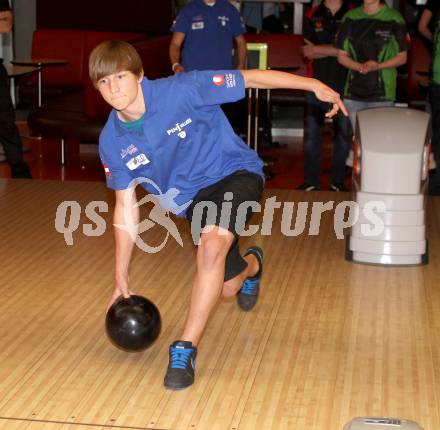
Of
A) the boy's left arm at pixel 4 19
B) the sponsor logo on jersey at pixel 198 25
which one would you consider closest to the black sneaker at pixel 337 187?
the sponsor logo on jersey at pixel 198 25

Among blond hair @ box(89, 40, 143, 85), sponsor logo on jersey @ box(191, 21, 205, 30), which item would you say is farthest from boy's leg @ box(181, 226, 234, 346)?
sponsor logo on jersey @ box(191, 21, 205, 30)

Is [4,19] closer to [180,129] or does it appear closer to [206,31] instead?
[206,31]

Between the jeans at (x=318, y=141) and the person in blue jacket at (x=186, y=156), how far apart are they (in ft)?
9.80

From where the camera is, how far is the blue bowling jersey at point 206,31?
743cm

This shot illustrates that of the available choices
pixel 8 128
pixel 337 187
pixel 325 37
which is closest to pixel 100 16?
pixel 8 128

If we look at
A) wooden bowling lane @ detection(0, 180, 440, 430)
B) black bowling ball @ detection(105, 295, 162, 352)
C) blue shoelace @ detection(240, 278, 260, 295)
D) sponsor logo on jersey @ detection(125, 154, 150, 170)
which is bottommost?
wooden bowling lane @ detection(0, 180, 440, 430)

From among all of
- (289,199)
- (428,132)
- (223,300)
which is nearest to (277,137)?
(289,199)

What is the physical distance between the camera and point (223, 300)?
4.38m

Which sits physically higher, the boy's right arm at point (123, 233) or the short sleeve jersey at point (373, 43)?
the short sleeve jersey at point (373, 43)

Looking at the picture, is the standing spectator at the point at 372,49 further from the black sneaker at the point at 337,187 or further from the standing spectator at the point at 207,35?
the standing spectator at the point at 207,35

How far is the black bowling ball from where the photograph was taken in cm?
347

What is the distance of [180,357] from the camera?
11.0 ft

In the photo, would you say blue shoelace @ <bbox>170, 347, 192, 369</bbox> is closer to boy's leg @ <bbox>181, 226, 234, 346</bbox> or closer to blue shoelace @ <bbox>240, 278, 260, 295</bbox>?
boy's leg @ <bbox>181, 226, 234, 346</bbox>

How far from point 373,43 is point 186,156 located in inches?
118
